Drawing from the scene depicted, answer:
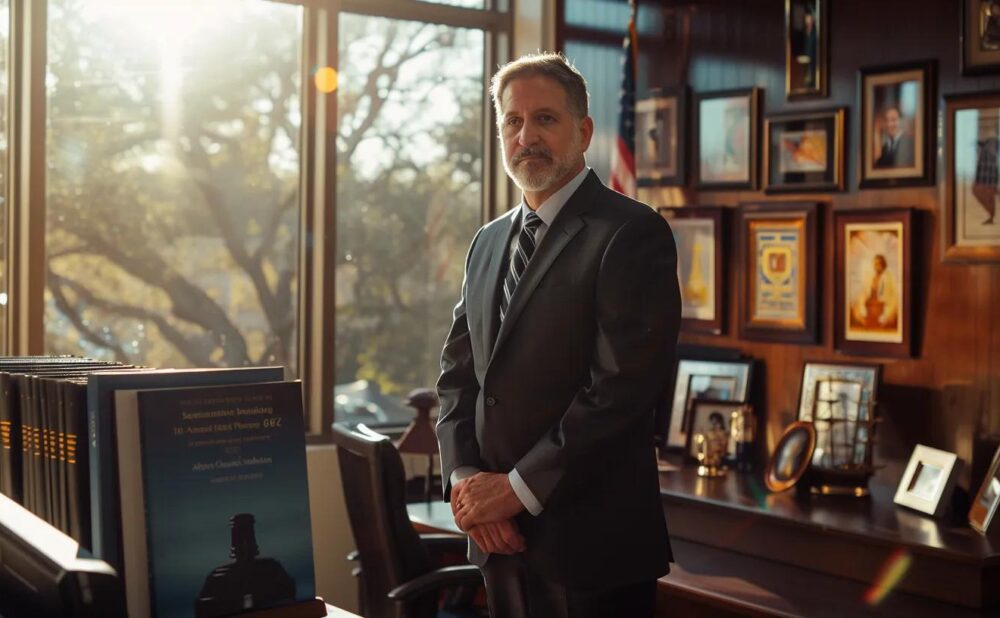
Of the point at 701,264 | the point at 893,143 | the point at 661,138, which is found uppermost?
the point at 661,138

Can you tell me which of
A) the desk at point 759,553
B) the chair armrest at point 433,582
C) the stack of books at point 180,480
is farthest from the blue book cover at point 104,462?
the desk at point 759,553

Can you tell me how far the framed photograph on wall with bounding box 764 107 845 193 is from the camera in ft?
13.5

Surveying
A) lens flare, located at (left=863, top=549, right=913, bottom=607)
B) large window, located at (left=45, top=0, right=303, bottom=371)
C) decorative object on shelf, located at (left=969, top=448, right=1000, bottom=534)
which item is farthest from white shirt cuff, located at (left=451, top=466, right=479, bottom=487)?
large window, located at (left=45, top=0, right=303, bottom=371)

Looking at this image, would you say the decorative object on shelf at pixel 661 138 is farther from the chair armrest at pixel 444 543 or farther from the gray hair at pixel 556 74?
the gray hair at pixel 556 74

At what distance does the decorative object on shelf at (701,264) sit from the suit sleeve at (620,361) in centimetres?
232

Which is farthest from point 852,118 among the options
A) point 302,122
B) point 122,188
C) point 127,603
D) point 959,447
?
point 127,603

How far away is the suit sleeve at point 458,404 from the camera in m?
2.37

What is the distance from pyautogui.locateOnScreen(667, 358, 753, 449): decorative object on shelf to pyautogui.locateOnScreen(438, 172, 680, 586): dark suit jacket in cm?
213

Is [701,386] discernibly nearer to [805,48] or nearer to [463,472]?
[805,48]

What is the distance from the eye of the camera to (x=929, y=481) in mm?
3582

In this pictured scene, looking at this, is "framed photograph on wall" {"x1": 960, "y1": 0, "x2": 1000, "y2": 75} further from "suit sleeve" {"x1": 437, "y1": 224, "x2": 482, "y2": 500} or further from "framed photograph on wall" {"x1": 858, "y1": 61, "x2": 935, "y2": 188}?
"suit sleeve" {"x1": 437, "y1": 224, "x2": 482, "y2": 500}

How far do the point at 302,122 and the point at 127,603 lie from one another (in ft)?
10.8

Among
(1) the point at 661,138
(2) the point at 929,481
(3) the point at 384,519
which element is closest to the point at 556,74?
(3) the point at 384,519

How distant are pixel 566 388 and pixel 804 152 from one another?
2.29m
